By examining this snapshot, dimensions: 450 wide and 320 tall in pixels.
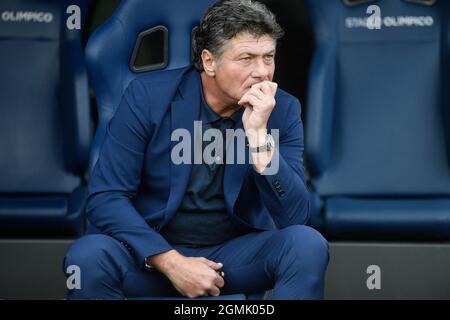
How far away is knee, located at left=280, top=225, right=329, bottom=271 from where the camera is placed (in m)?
1.76

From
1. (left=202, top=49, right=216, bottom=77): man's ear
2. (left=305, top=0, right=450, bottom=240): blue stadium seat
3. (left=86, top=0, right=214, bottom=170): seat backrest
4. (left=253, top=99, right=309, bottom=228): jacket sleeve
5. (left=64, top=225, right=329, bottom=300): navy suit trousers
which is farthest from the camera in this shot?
(left=305, top=0, right=450, bottom=240): blue stadium seat

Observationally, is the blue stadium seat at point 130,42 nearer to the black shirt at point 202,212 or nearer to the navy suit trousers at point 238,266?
the black shirt at point 202,212

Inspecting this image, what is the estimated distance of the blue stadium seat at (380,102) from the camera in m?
2.49

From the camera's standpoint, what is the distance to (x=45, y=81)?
2562 millimetres

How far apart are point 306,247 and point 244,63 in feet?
1.44

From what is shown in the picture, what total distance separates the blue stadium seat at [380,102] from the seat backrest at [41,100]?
2.23 ft

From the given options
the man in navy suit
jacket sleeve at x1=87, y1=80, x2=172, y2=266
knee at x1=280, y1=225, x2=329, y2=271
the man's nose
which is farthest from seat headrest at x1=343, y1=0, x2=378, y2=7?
knee at x1=280, y1=225, x2=329, y2=271

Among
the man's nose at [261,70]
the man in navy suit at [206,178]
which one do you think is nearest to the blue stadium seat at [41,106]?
the man in navy suit at [206,178]

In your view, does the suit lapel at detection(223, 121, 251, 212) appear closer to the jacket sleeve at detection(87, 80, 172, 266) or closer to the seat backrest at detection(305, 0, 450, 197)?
the jacket sleeve at detection(87, 80, 172, 266)

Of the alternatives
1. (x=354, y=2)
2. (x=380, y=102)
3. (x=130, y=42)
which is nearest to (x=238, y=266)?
(x=130, y=42)

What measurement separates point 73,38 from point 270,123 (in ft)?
2.70

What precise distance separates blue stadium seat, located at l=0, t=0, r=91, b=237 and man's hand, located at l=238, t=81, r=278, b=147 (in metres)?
0.76

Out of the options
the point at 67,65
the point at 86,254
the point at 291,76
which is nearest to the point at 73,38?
the point at 67,65
